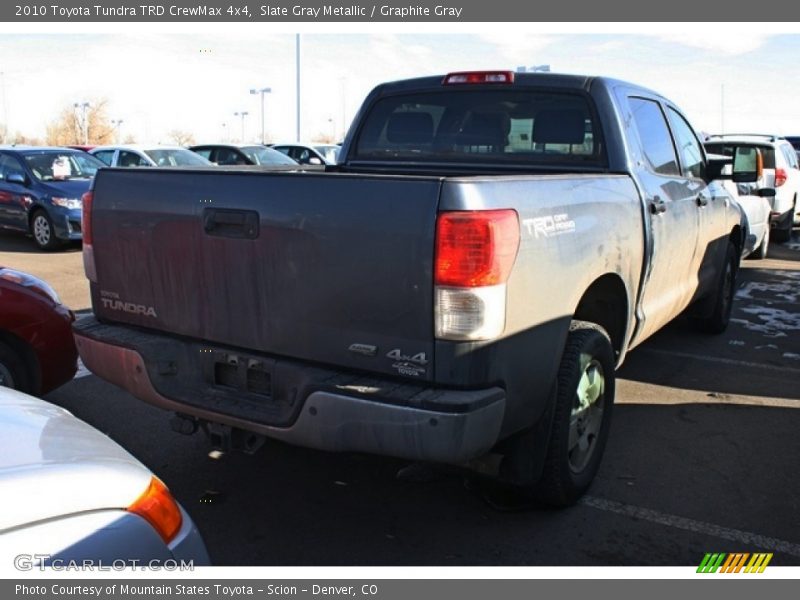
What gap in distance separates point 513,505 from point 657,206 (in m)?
1.97

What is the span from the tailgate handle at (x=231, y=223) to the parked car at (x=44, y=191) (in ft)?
31.7

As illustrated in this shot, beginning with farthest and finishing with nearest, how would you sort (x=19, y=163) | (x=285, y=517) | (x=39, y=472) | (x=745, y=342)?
(x=19, y=163) → (x=745, y=342) → (x=285, y=517) → (x=39, y=472)

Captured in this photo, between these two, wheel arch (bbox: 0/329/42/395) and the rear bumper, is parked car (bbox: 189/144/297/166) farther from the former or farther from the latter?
the rear bumper

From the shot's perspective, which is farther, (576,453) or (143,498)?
(576,453)

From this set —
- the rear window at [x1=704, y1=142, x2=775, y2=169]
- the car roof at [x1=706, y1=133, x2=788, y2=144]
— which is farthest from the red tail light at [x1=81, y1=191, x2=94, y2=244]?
the car roof at [x1=706, y1=133, x2=788, y2=144]

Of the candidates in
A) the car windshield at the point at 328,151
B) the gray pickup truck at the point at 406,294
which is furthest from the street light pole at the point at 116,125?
the gray pickup truck at the point at 406,294

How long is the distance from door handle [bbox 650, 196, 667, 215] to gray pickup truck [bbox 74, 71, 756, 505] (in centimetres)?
2

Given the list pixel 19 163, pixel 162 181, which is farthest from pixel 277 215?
pixel 19 163

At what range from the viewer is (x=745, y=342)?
7098 mm

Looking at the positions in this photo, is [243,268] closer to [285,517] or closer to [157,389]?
[157,389]

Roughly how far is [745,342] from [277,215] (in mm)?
5550

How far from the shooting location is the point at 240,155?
56.0 ft

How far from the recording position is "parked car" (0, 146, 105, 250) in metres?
12.3

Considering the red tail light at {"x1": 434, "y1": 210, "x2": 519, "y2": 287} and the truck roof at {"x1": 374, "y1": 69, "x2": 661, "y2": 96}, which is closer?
the red tail light at {"x1": 434, "y1": 210, "x2": 519, "y2": 287}
